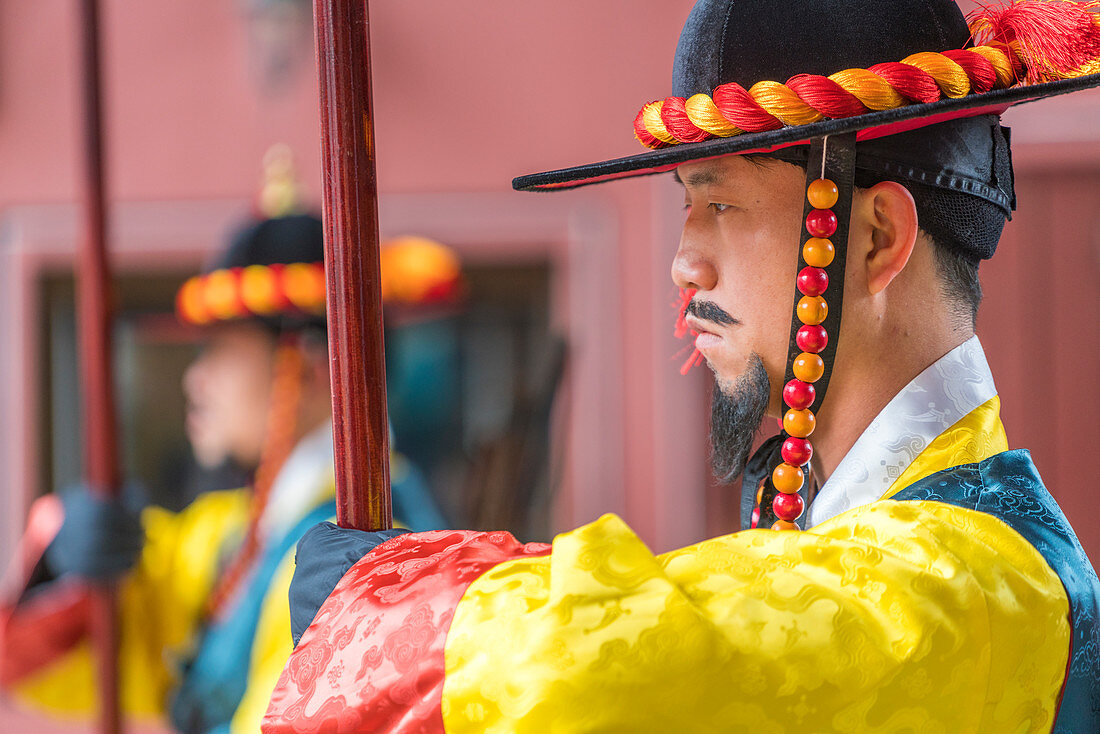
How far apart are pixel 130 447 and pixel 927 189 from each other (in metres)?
2.90

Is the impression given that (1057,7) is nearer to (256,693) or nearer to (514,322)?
(256,693)

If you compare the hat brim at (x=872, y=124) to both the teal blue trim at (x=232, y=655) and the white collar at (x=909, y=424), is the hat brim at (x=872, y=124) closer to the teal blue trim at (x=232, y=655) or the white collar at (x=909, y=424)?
the white collar at (x=909, y=424)

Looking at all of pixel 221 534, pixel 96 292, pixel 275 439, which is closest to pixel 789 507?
pixel 96 292

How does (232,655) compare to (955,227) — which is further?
(232,655)

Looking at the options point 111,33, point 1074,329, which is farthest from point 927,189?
point 111,33

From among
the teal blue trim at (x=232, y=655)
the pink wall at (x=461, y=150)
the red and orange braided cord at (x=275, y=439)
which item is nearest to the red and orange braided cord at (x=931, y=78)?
the teal blue trim at (x=232, y=655)

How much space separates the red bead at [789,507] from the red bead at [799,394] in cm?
7

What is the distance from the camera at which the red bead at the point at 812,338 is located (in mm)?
705

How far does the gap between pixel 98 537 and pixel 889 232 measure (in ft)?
4.68

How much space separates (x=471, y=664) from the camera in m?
0.52

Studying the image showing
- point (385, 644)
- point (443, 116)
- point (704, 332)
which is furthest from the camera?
point (443, 116)

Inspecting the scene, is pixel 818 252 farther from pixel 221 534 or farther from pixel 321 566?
pixel 221 534

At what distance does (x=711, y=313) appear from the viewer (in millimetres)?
749

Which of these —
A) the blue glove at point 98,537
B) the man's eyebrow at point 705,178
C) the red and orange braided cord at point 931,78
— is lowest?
the blue glove at point 98,537
